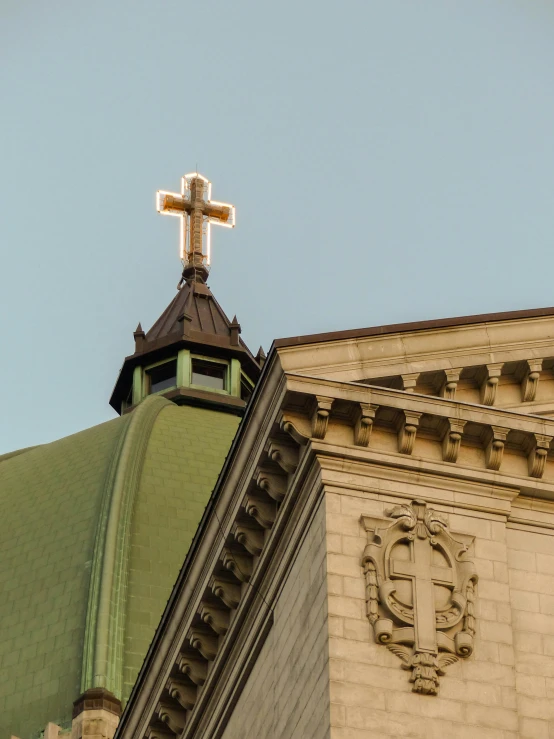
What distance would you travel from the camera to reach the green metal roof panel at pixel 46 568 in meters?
60.5

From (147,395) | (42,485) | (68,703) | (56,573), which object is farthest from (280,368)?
(147,395)

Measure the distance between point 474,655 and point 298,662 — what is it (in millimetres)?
2465

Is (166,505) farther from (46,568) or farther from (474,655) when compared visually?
(474,655)

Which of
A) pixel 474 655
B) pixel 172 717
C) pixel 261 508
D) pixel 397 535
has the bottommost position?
pixel 474 655

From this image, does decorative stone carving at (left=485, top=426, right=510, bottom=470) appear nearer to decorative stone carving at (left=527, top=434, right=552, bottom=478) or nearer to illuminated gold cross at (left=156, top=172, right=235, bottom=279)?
decorative stone carving at (left=527, top=434, right=552, bottom=478)

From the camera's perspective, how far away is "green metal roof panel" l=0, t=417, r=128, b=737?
199ft

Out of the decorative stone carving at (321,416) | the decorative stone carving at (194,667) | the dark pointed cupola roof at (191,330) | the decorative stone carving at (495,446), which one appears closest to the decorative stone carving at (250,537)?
the decorative stone carving at (321,416)

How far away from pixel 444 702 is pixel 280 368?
5.05m

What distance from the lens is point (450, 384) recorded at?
3212 centimetres

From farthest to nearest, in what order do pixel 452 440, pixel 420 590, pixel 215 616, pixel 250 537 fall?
pixel 215 616, pixel 250 537, pixel 452 440, pixel 420 590

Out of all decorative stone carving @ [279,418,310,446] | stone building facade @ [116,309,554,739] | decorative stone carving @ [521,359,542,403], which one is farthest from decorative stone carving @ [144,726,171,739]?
decorative stone carving @ [521,359,542,403]

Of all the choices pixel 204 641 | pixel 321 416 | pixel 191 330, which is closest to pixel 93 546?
pixel 191 330

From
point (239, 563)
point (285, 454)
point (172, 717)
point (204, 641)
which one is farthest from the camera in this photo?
point (172, 717)

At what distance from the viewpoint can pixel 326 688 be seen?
29.5 m
